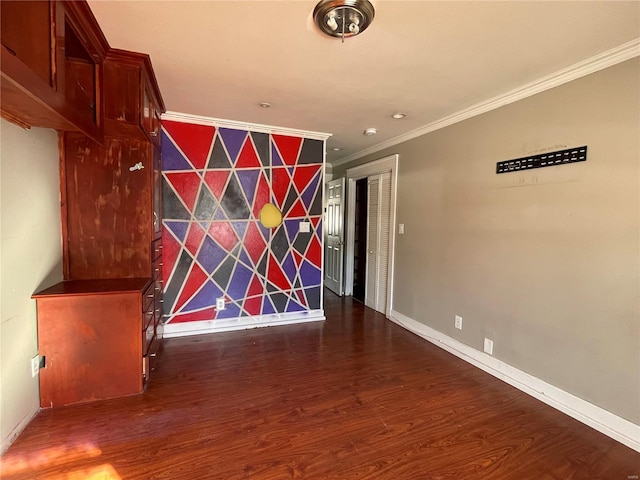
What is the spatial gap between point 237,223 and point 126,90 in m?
1.68

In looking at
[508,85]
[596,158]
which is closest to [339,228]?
[508,85]

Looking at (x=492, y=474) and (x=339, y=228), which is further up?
(x=339, y=228)

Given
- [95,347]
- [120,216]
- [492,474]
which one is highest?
[120,216]

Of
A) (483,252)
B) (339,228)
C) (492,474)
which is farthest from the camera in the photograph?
(339,228)

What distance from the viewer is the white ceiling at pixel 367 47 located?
149cm

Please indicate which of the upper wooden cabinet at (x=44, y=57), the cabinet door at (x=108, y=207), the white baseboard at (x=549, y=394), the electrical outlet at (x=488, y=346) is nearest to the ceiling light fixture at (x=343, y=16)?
the upper wooden cabinet at (x=44, y=57)

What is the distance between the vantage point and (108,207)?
7.65ft

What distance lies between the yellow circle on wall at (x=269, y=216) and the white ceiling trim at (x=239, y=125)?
87 centimetres

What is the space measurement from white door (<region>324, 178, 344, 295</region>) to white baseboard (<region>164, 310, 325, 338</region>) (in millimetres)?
1399

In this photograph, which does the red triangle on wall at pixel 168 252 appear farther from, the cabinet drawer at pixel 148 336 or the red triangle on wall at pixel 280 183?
the red triangle on wall at pixel 280 183

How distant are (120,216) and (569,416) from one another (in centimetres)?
359

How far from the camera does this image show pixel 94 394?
2068 millimetres

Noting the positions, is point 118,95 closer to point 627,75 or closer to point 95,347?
point 95,347

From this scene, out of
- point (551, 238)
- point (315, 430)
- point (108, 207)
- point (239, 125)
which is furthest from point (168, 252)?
point (551, 238)
